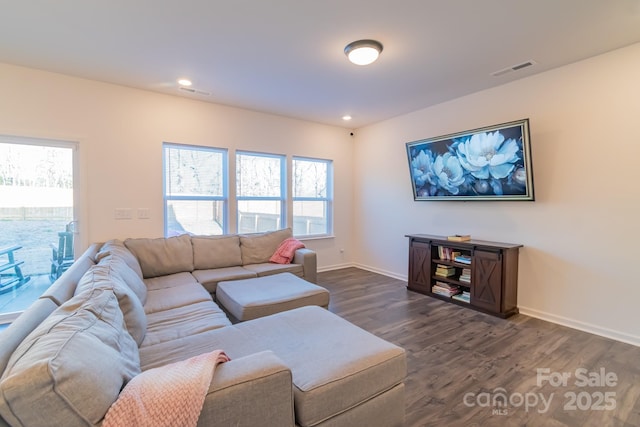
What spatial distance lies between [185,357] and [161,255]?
2220 millimetres

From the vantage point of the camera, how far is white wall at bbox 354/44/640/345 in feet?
8.88

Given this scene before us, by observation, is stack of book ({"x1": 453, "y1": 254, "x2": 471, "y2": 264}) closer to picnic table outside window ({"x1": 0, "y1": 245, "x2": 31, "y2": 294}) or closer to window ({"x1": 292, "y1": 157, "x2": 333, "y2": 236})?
Result: window ({"x1": 292, "y1": 157, "x2": 333, "y2": 236})

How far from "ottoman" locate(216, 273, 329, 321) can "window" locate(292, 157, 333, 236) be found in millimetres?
2175

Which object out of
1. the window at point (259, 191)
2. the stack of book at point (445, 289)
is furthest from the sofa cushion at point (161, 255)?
the stack of book at point (445, 289)

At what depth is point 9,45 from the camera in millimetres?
2662

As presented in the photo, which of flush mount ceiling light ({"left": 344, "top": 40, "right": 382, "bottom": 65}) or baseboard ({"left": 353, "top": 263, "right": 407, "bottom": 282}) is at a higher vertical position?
flush mount ceiling light ({"left": 344, "top": 40, "right": 382, "bottom": 65})

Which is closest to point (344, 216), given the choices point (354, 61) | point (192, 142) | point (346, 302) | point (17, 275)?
point (346, 302)

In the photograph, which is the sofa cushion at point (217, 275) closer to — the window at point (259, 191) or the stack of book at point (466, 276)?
the window at point (259, 191)

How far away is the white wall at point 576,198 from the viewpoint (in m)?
2.71

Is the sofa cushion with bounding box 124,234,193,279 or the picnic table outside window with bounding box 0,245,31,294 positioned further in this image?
the sofa cushion with bounding box 124,234,193,279

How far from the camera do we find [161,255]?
346cm

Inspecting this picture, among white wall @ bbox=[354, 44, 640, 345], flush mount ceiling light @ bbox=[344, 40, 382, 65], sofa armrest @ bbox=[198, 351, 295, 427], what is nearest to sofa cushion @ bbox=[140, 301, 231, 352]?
sofa armrest @ bbox=[198, 351, 295, 427]

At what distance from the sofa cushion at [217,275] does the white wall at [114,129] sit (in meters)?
1.04

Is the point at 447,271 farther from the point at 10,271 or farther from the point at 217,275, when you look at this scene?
the point at 10,271
